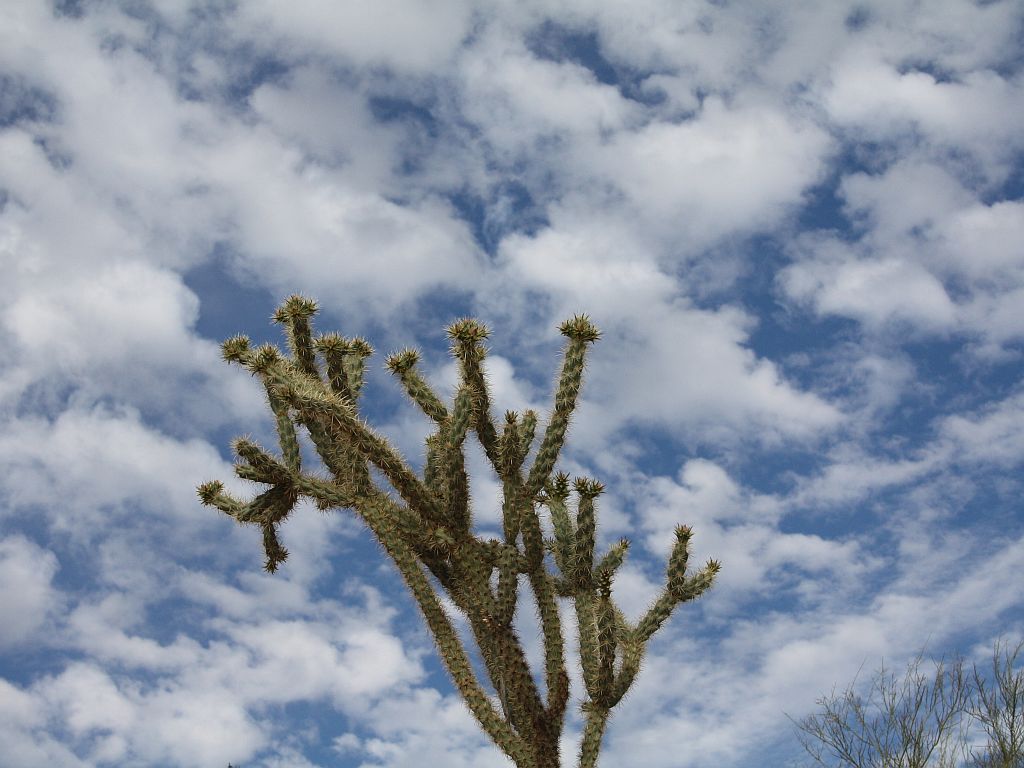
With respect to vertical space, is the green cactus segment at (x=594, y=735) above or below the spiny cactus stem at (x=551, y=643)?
below

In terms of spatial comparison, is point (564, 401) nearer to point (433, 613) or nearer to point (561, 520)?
point (561, 520)

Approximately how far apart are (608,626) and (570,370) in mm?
2639

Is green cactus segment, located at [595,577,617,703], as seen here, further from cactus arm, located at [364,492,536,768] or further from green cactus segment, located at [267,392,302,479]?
green cactus segment, located at [267,392,302,479]

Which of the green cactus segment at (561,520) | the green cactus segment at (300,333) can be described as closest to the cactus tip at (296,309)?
the green cactus segment at (300,333)

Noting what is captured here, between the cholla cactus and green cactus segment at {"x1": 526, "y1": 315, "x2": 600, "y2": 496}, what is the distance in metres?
0.01

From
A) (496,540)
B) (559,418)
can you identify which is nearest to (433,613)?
(496,540)

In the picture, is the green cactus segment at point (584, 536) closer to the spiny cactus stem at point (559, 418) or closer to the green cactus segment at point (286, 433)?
the spiny cactus stem at point (559, 418)

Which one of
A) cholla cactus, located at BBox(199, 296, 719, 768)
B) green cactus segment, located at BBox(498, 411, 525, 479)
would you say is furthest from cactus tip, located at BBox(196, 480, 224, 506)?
green cactus segment, located at BBox(498, 411, 525, 479)

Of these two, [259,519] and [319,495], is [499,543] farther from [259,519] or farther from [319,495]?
[259,519]

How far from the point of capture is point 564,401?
9.83 m

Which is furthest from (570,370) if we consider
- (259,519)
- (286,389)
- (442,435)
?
(259,519)

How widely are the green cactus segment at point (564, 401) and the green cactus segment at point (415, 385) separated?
139 cm

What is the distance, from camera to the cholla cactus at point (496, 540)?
9.55 metres

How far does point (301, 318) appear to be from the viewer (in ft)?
36.4
